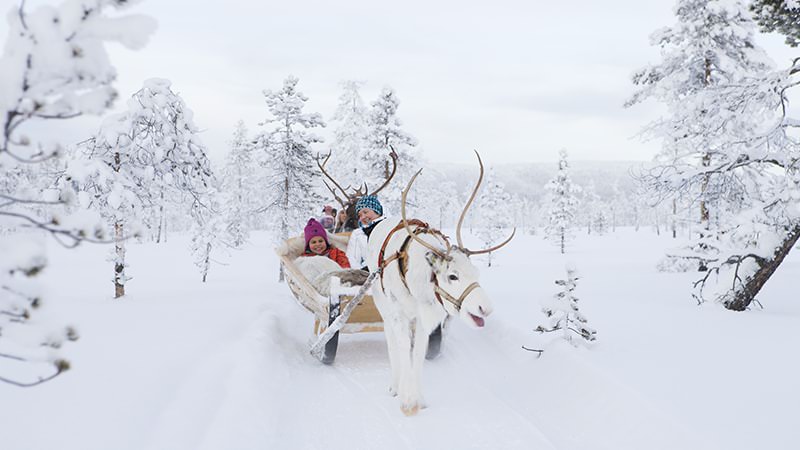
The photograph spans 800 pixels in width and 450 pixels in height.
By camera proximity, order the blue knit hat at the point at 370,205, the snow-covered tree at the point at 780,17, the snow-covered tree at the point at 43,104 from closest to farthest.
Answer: the snow-covered tree at the point at 43,104, the blue knit hat at the point at 370,205, the snow-covered tree at the point at 780,17

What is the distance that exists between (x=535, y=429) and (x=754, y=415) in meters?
1.64

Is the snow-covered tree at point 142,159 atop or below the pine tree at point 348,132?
below

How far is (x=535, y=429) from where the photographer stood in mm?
4043

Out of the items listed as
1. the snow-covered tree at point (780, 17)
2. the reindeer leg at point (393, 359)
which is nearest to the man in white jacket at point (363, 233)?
the reindeer leg at point (393, 359)

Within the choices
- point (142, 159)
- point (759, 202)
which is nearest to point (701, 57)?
point (759, 202)

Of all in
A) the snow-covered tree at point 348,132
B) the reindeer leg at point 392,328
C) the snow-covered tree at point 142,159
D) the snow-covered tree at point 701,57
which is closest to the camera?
the reindeer leg at point 392,328

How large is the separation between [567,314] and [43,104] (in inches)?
218

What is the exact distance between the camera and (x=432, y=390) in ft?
16.5

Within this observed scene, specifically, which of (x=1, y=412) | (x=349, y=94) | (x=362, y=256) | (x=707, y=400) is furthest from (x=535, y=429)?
(x=349, y=94)

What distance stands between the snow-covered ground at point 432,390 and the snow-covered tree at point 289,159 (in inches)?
520

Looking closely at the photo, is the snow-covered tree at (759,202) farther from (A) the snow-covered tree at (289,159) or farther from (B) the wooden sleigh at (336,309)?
(A) the snow-covered tree at (289,159)

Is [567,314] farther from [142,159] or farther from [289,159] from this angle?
[289,159]

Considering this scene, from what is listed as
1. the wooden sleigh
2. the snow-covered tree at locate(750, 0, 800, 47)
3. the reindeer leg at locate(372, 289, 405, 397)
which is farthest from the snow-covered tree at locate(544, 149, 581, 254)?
the reindeer leg at locate(372, 289, 405, 397)

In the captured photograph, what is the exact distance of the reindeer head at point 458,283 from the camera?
3.60 metres
